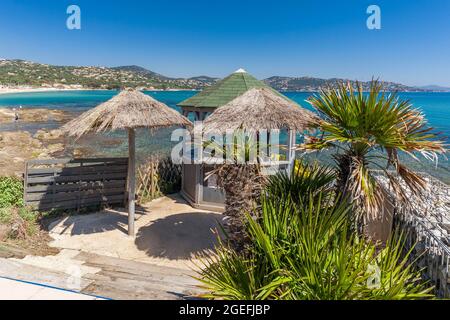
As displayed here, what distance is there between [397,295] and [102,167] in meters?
8.80

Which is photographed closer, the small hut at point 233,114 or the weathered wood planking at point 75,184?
the small hut at point 233,114

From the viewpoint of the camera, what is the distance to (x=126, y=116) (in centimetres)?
743

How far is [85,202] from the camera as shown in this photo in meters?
9.55

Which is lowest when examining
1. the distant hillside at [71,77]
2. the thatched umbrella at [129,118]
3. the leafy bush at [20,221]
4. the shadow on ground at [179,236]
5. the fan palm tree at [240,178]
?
the shadow on ground at [179,236]

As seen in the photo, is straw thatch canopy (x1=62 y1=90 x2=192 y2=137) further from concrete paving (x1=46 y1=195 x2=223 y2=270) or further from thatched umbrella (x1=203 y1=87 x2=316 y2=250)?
concrete paving (x1=46 y1=195 x2=223 y2=270)

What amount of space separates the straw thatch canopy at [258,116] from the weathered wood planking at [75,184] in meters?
4.53

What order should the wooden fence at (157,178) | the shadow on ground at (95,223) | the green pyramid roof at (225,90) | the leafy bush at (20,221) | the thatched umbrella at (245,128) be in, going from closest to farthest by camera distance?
1. the thatched umbrella at (245,128)
2. the leafy bush at (20,221)
3. the shadow on ground at (95,223)
4. the green pyramid roof at (225,90)
5. the wooden fence at (157,178)

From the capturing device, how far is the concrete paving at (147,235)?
285 inches

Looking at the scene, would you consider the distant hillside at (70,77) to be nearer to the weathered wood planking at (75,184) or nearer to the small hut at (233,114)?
the small hut at (233,114)

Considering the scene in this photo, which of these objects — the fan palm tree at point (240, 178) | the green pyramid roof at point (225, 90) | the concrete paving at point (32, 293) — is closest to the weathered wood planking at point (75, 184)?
the green pyramid roof at point (225, 90)

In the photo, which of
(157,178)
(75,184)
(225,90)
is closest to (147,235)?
(75,184)

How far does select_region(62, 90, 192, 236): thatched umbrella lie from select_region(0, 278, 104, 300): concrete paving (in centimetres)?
409

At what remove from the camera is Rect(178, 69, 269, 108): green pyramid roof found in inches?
398

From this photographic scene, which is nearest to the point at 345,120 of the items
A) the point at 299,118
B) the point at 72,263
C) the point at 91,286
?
the point at 299,118
